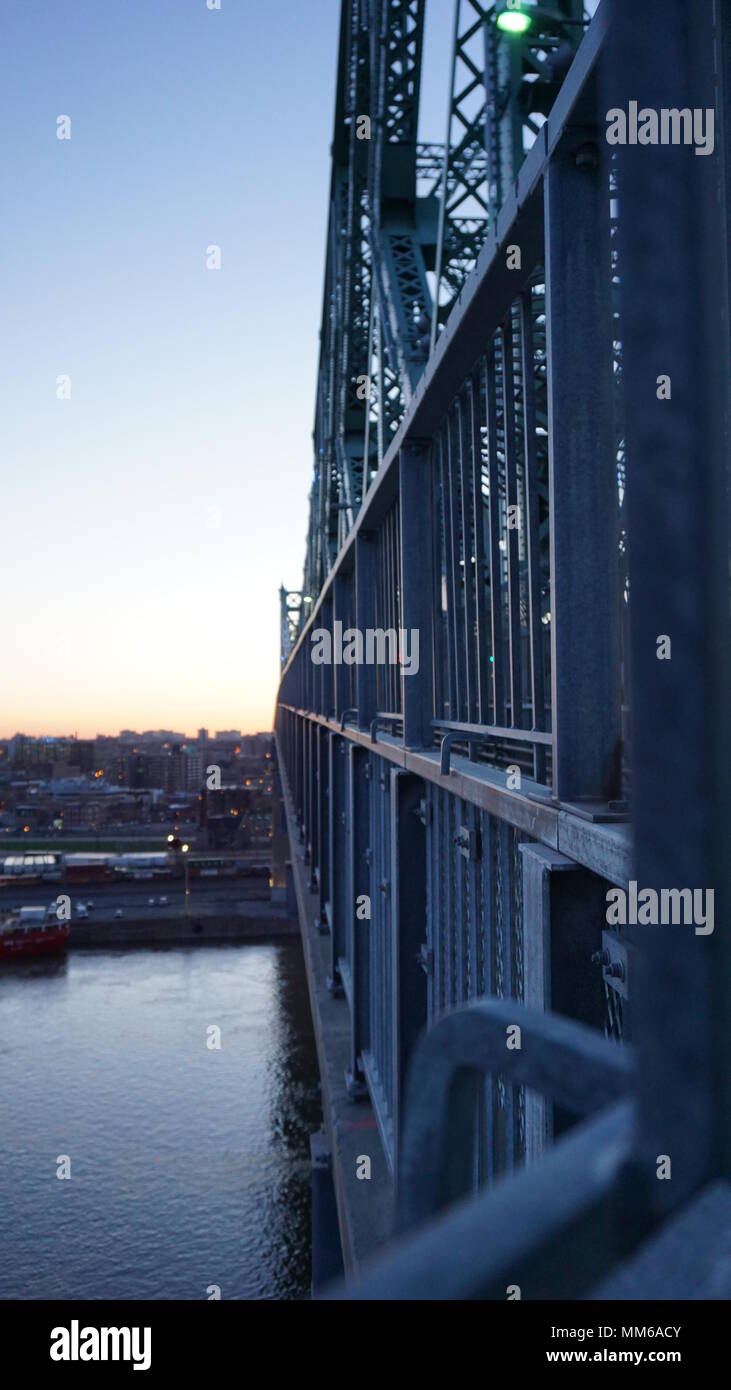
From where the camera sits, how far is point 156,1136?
24031mm

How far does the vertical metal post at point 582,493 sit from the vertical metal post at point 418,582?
2.69 m

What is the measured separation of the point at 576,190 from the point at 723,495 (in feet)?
7.29

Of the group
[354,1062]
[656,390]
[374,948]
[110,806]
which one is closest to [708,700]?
[656,390]

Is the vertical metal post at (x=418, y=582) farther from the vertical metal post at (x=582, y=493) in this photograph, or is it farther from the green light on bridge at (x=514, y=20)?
the vertical metal post at (x=582, y=493)

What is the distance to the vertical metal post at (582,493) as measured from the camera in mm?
2490

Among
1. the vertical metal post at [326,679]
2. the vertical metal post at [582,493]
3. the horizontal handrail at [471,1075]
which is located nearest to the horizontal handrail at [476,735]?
the vertical metal post at [582,493]

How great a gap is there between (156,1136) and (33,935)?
25.0 metres

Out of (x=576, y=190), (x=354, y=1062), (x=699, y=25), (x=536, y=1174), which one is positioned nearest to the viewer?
(x=536, y=1174)

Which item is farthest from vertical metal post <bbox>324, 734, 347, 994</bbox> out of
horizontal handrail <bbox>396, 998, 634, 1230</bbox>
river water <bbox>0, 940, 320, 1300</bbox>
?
horizontal handrail <bbox>396, 998, 634, 1230</bbox>

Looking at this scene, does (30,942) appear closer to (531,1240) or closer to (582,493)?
(582,493)

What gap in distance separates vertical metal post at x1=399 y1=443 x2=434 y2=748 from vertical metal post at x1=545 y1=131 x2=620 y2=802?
2.69m

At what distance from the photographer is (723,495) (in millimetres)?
688

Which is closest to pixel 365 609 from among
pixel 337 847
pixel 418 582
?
pixel 418 582
